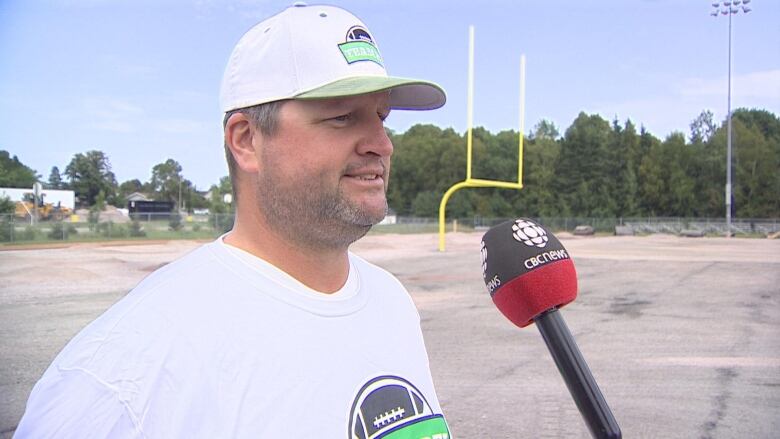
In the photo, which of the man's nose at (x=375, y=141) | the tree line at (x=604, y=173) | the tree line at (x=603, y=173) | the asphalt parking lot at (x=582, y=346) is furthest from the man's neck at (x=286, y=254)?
the tree line at (x=604, y=173)

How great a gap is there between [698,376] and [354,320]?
5.80 meters

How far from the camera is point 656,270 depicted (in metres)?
17.1

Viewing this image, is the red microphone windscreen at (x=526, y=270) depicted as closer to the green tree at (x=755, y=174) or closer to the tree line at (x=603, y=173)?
the tree line at (x=603, y=173)

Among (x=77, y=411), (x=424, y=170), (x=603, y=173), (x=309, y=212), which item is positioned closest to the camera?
(x=77, y=411)

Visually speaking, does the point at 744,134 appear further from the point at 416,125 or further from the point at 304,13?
the point at 304,13

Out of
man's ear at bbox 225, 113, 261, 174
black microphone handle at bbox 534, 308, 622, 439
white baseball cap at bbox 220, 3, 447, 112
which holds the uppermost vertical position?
white baseball cap at bbox 220, 3, 447, 112

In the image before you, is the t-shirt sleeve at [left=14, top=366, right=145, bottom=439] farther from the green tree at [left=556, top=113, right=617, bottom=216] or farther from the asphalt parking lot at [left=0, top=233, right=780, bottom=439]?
the green tree at [left=556, top=113, right=617, bottom=216]

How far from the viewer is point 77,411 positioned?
3.35 ft

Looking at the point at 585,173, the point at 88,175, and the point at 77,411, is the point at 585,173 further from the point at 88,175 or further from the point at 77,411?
the point at 77,411

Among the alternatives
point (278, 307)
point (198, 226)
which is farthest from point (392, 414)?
point (198, 226)

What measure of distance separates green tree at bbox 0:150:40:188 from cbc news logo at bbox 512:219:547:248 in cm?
1023

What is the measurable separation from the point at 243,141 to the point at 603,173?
6376 centimetres

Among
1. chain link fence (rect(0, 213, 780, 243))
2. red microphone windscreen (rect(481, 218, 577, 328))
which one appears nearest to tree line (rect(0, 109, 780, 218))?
chain link fence (rect(0, 213, 780, 243))

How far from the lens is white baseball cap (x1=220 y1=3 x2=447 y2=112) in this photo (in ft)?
4.23
